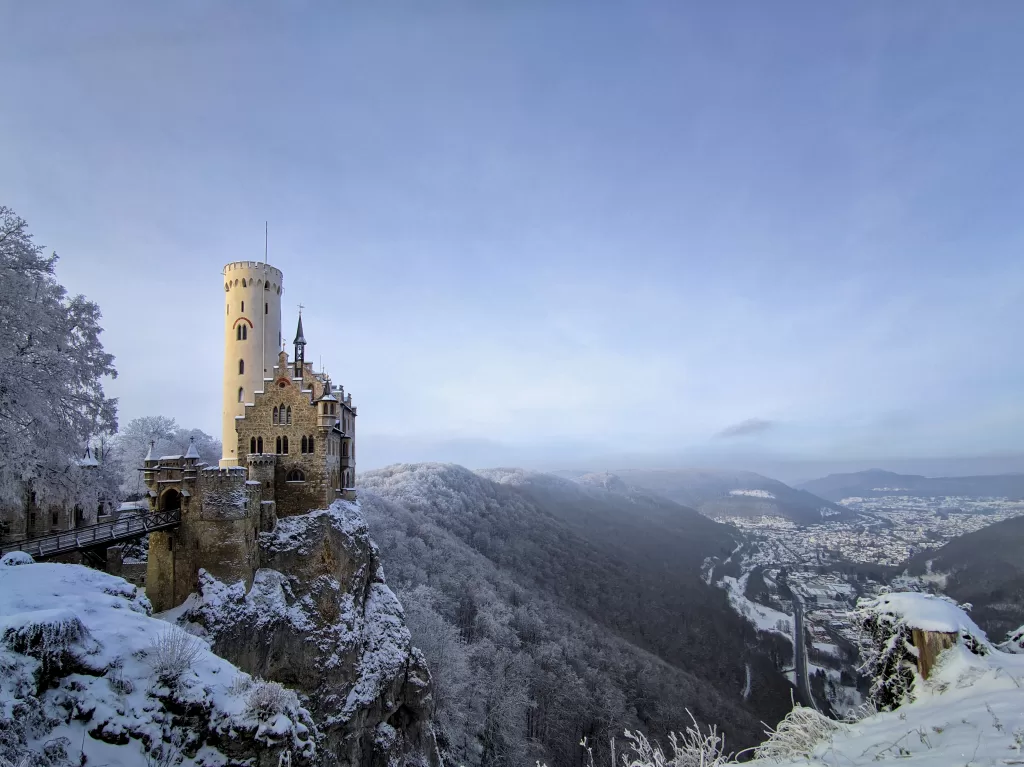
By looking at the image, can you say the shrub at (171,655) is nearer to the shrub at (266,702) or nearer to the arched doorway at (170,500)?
the shrub at (266,702)

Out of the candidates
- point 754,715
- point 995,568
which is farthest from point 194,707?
point 995,568

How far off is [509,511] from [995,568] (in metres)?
90.6

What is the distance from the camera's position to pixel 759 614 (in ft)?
324

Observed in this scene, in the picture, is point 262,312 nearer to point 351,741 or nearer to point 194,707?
point 351,741

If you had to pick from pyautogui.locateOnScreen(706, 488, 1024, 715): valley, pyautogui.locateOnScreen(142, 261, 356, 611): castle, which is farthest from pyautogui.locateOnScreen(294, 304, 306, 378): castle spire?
pyautogui.locateOnScreen(706, 488, 1024, 715): valley

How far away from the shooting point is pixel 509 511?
12138 cm

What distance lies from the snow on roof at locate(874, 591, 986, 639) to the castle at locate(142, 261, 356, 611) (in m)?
23.6

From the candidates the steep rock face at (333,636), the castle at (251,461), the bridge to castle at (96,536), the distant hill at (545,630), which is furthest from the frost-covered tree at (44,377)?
the distant hill at (545,630)

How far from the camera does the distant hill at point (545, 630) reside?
154ft

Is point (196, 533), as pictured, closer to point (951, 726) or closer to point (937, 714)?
point (937, 714)

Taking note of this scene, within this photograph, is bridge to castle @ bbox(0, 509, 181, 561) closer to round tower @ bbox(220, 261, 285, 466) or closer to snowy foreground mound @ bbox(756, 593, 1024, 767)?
round tower @ bbox(220, 261, 285, 466)

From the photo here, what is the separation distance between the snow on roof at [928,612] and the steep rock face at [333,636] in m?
A: 22.0

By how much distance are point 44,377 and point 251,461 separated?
1143 cm

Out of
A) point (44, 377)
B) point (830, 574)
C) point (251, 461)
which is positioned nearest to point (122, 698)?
point (44, 377)
